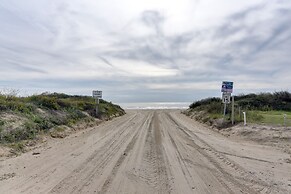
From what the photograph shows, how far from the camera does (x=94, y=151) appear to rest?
12055 mm

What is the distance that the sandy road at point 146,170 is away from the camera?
713 centimetres

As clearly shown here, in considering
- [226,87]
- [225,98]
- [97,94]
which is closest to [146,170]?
[225,98]

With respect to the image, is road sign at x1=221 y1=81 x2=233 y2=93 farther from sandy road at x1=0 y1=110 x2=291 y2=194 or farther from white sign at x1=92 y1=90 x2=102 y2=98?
white sign at x1=92 y1=90 x2=102 y2=98

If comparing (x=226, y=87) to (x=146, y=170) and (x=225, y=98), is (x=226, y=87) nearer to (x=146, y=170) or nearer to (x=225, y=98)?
(x=225, y=98)

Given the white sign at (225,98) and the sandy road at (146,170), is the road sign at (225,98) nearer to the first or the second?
the white sign at (225,98)

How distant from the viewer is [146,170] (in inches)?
348

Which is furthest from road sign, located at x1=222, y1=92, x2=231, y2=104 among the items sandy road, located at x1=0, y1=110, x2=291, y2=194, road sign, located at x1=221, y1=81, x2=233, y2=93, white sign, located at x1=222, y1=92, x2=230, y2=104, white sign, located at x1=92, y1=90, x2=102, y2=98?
white sign, located at x1=92, y1=90, x2=102, y2=98

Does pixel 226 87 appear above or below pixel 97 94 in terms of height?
above

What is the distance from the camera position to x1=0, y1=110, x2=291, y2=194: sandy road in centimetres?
713

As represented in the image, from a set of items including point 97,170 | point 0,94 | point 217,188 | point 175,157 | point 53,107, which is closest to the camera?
point 217,188

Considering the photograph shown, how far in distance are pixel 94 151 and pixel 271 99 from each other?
32708 mm

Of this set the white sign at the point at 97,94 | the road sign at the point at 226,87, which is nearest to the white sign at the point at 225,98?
the road sign at the point at 226,87

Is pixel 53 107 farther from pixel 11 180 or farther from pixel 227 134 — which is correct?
pixel 11 180

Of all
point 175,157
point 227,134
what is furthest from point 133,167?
point 227,134
